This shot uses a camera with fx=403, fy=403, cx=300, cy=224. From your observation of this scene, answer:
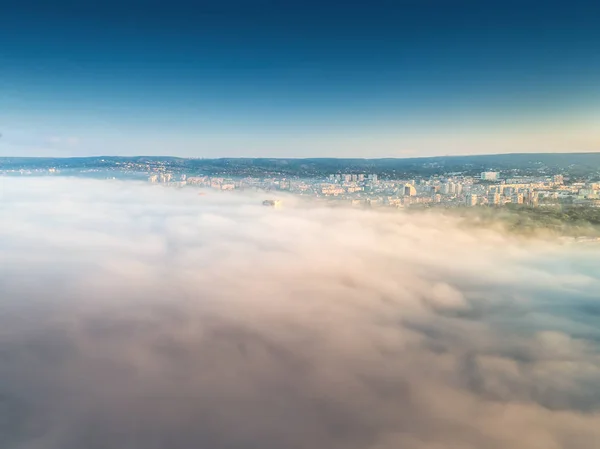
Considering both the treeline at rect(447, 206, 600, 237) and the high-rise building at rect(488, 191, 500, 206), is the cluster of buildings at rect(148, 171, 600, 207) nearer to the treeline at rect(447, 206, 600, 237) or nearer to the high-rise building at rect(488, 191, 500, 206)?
the high-rise building at rect(488, 191, 500, 206)

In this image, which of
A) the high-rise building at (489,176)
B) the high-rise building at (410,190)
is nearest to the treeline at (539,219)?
the high-rise building at (489,176)

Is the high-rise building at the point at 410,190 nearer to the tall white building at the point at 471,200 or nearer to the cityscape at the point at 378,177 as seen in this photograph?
the cityscape at the point at 378,177

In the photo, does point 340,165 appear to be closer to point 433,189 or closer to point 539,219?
point 433,189

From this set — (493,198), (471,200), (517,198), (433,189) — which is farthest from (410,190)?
(517,198)

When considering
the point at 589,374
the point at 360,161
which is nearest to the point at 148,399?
the point at 589,374

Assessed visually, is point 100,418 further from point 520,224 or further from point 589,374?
point 520,224

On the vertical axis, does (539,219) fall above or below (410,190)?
below

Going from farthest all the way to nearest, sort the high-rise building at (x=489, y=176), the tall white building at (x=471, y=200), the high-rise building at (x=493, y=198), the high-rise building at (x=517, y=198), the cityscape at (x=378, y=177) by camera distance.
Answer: the high-rise building at (x=489, y=176) → the tall white building at (x=471, y=200) → the high-rise building at (x=493, y=198) → the high-rise building at (x=517, y=198) → the cityscape at (x=378, y=177)

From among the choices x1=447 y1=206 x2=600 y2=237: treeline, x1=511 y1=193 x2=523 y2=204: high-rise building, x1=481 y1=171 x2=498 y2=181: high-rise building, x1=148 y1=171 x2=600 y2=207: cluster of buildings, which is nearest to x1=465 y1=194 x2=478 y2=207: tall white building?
x1=148 y1=171 x2=600 y2=207: cluster of buildings
